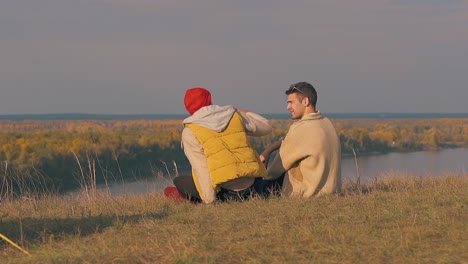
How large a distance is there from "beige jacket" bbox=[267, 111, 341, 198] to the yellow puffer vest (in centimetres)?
38

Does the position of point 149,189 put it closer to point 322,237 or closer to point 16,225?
point 16,225

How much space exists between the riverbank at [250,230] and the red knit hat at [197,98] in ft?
3.05

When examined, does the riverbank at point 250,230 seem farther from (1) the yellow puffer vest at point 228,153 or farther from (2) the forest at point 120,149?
(2) the forest at point 120,149

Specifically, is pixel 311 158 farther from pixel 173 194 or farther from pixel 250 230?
pixel 250 230

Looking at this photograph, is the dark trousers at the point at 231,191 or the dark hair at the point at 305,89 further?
the dark hair at the point at 305,89

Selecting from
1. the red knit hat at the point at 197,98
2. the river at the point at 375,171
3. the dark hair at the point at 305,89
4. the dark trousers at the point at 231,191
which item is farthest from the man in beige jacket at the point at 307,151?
the river at the point at 375,171

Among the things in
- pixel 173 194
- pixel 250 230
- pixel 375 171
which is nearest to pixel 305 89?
A: pixel 173 194

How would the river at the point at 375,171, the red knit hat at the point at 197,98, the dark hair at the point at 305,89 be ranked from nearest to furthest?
the red knit hat at the point at 197,98 < the dark hair at the point at 305,89 < the river at the point at 375,171

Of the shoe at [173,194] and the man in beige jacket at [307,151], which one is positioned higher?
the man in beige jacket at [307,151]

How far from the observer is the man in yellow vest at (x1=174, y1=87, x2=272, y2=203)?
6.35 meters

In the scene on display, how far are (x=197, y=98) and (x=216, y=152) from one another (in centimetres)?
61

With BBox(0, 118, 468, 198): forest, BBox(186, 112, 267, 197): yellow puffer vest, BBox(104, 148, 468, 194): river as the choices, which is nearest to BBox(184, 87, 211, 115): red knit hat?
BBox(186, 112, 267, 197): yellow puffer vest

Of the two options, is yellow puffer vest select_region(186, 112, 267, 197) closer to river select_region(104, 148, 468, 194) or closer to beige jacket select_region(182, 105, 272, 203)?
beige jacket select_region(182, 105, 272, 203)

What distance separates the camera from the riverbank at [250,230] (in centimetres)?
409
